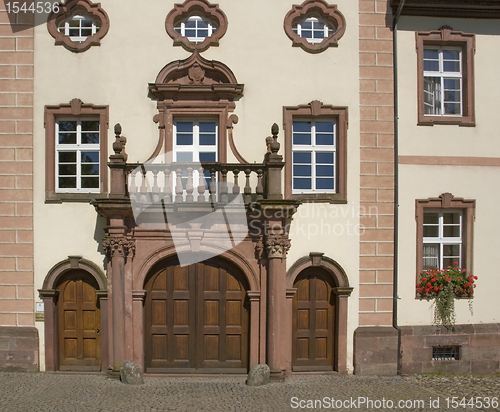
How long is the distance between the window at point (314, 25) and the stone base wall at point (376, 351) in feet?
19.2

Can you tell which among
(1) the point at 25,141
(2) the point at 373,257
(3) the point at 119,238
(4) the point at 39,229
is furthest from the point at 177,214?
(2) the point at 373,257

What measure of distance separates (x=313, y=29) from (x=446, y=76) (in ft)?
9.76

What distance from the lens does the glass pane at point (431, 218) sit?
9.59 metres

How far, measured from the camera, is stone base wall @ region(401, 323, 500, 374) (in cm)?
929

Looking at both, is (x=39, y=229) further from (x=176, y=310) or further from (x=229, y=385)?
(x=229, y=385)

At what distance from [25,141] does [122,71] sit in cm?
238

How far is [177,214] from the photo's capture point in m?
8.67

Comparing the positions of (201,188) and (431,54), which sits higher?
(431,54)

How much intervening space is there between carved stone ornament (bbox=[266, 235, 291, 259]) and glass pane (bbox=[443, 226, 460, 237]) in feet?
11.8

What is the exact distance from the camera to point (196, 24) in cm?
948

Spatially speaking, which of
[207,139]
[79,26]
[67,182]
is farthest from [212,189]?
[79,26]

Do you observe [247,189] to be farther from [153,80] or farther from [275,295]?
[153,80]

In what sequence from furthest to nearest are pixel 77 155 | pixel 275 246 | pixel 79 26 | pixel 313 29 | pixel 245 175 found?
1. pixel 313 29
2. pixel 79 26
3. pixel 77 155
4. pixel 245 175
5. pixel 275 246

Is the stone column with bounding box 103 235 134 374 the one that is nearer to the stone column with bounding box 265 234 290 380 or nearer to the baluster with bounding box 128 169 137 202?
the baluster with bounding box 128 169 137 202
